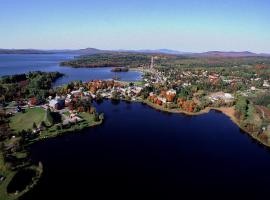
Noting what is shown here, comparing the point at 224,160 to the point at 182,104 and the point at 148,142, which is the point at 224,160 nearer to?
the point at 148,142

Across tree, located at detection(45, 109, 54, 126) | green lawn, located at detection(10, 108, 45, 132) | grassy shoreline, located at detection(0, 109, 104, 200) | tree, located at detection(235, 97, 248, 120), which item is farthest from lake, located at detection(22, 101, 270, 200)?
green lawn, located at detection(10, 108, 45, 132)

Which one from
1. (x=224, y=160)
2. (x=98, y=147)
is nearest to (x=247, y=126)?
(x=224, y=160)

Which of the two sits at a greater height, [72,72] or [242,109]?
[242,109]

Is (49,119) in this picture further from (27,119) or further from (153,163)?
(153,163)

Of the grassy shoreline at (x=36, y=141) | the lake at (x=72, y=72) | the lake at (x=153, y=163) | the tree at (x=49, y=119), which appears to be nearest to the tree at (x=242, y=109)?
the lake at (x=153, y=163)

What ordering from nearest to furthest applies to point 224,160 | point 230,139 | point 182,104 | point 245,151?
point 224,160
point 245,151
point 230,139
point 182,104

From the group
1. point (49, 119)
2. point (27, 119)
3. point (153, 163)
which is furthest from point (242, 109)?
point (27, 119)

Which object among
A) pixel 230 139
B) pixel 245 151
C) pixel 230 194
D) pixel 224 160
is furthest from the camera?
pixel 230 139
